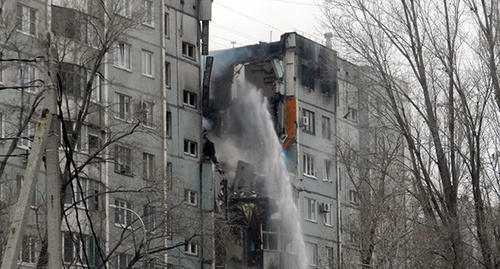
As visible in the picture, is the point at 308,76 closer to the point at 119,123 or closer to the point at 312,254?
the point at 312,254

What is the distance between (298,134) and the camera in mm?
62188

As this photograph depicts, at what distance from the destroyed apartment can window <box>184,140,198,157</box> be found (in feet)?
0.18

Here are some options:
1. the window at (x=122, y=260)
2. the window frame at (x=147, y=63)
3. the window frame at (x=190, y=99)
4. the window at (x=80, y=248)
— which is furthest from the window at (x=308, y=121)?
the window at (x=80, y=248)

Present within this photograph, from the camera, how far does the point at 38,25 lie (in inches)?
1715

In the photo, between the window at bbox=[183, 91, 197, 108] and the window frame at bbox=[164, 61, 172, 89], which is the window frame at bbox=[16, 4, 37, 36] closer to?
the window frame at bbox=[164, 61, 172, 89]

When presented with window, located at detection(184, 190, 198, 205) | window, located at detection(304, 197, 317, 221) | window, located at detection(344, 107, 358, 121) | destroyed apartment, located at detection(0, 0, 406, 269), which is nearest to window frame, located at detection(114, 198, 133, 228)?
destroyed apartment, located at detection(0, 0, 406, 269)

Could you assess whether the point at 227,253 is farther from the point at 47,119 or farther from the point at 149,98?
the point at 47,119

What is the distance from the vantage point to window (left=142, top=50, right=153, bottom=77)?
51531mm

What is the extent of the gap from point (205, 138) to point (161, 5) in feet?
23.6

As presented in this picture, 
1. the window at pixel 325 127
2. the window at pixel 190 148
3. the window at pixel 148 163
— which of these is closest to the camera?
the window at pixel 148 163

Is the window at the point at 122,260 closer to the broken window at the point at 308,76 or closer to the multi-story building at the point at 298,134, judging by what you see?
the multi-story building at the point at 298,134

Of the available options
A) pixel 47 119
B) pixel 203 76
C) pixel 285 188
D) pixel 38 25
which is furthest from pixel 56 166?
pixel 285 188

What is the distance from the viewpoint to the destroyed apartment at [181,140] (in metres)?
39.7

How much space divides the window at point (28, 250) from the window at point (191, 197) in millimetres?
11056
